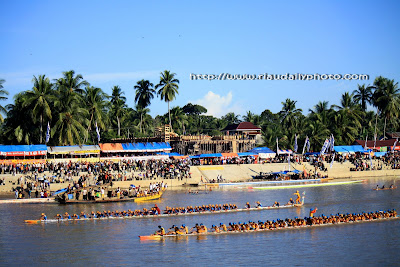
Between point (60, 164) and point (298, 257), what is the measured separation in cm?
3593

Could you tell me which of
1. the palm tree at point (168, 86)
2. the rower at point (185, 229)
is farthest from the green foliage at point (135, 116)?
the rower at point (185, 229)

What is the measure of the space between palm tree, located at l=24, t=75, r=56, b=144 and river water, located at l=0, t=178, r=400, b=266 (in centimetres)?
1970

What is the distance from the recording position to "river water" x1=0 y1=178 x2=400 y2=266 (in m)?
29.6

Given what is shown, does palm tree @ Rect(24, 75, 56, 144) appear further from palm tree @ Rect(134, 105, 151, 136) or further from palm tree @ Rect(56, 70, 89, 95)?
palm tree @ Rect(134, 105, 151, 136)

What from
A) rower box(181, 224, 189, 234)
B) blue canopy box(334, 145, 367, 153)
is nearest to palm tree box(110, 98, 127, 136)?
blue canopy box(334, 145, 367, 153)

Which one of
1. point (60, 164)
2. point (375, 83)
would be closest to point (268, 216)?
point (60, 164)

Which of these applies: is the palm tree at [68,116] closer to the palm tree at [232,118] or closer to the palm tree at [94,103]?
the palm tree at [94,103]

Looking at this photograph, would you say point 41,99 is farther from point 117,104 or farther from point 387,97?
point 387,97

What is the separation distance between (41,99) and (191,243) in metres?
37.0

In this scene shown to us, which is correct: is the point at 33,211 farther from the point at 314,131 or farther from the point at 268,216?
the point at 314,131

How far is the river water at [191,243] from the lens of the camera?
29.6m

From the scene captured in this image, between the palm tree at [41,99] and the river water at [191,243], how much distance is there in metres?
19.7

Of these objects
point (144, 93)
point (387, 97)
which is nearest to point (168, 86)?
point (144, 93)

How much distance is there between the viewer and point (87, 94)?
72.8 meters
